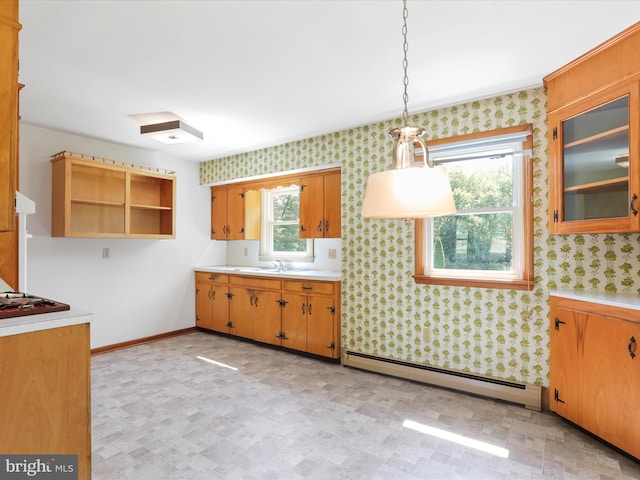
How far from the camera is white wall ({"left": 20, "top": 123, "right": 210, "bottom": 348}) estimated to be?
12.2 ft

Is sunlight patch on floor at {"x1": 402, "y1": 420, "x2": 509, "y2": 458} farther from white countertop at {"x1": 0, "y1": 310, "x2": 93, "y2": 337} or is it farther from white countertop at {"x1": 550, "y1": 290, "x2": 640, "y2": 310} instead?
white countertop at {"x1": 0, "y1": 310, "x2": 93, "y2": 337}

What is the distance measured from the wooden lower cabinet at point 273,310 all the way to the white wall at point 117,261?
392 mm

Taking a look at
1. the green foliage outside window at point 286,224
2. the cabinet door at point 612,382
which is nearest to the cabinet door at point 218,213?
the green foliage outside window at point 286,224

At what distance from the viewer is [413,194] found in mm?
1348

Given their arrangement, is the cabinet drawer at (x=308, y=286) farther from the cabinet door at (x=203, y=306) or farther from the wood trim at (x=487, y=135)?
the wood trim at (x=487, y=135)

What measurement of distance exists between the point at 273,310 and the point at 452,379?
2.14m

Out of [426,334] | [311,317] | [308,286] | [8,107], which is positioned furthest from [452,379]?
[8,107]

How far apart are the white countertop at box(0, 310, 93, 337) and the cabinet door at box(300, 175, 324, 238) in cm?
278

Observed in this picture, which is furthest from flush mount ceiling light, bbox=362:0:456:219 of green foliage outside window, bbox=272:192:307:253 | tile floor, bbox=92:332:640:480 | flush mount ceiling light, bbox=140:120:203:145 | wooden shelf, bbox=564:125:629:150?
green foliage outside window, bbox=272:192:307:253

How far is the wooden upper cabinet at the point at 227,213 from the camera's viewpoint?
5121mm

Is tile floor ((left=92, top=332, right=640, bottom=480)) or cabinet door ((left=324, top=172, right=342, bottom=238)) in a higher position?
cabinet door ((left=324, top=172, right=342, bottom=238))

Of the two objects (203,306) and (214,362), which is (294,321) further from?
(203,306)

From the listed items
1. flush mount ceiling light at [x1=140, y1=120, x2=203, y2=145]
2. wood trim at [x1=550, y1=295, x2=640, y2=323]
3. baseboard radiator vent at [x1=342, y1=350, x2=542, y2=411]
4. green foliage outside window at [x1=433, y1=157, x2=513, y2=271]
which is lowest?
baseboard radiator vent at [x1=342, y1=350, x2=542, y2=411]

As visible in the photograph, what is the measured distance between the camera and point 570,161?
2.52 m
